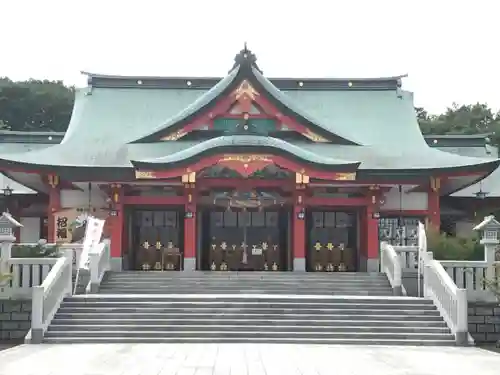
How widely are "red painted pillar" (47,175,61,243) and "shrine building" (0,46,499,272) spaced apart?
0.11ft

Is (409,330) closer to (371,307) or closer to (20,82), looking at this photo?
(371,307)

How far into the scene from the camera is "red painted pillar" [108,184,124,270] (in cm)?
2298

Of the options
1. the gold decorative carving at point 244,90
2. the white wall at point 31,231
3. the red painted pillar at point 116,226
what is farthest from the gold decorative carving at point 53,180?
the gold decorative carving at point 244,90

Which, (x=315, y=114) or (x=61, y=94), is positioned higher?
(x=61, y=94)

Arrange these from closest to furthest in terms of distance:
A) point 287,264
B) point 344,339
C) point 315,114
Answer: point 344,339, point 287,264, point 315,114

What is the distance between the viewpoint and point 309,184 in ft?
76.8

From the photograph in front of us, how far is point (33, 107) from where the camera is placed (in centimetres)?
6494

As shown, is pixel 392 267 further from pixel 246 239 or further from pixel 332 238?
pixel 246 239

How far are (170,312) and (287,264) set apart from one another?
31.0 ft

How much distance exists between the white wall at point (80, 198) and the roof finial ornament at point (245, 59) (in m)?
6.71

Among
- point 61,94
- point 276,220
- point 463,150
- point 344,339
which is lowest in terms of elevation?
point 344,339

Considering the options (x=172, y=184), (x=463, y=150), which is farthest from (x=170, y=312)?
(x=463, y=150)

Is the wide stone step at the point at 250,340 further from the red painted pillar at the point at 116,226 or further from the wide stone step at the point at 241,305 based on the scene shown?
the red painted pillar at the point at 116,226

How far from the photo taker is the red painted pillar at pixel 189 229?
22625 mm
